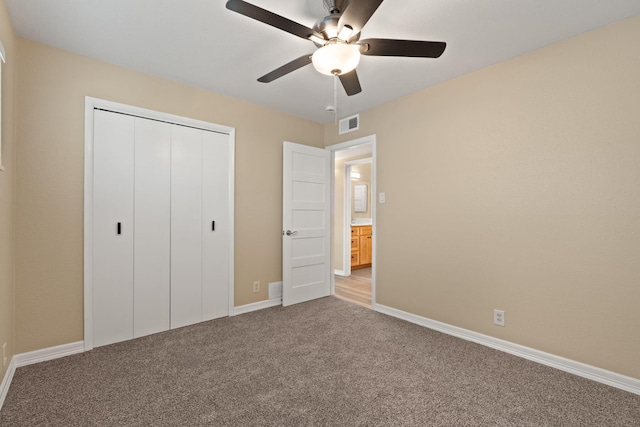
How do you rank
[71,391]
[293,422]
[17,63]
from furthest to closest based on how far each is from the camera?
[17,63] → [71,391] → [293,422]

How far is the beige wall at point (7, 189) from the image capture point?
6.12 ft

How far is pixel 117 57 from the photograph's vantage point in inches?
97.7

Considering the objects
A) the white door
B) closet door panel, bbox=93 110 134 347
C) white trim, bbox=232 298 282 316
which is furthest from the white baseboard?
the white door

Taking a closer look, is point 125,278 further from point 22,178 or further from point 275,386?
point 275,386

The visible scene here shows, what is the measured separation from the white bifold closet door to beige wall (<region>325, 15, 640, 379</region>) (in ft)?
6.79

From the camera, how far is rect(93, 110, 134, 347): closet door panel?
253cm

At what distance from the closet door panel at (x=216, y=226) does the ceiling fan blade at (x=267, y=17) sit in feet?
6.10

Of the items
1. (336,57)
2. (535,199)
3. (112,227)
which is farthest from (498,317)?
(112,227)

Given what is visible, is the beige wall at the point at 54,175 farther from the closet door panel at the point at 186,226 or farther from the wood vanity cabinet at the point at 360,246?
the wood vanity cabinet at the point at 360,246

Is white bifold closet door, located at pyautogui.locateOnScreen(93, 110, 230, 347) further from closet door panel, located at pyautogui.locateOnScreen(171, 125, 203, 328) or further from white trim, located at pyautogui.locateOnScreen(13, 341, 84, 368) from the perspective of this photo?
white trim, located at pyautogui.locateOnScreen(13, 341, 84, 368)

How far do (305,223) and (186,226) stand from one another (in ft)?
4.85

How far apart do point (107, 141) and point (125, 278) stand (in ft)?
3.98

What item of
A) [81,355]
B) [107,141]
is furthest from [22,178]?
[81,355]

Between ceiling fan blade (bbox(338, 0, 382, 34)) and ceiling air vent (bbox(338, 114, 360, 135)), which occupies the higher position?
ceiling air vent (bbox(338, 114, 360, 135))
